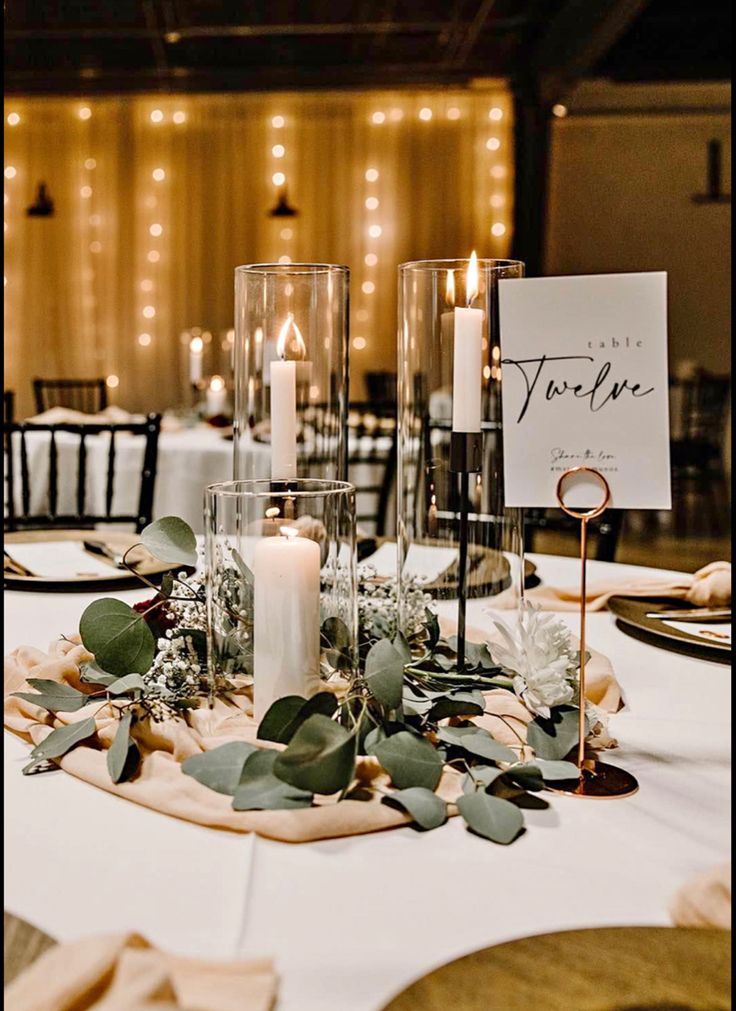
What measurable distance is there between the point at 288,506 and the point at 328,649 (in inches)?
4.2

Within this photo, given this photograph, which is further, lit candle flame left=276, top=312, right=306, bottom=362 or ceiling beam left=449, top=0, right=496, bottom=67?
ceiling beam left=449, top=0, right=496, bottom=67

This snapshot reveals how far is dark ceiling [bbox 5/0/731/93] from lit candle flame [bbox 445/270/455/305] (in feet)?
17.5

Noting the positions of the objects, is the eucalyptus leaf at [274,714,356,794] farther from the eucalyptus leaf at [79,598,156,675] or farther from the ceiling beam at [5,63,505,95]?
the ceiling beam at [5,63,505,95]

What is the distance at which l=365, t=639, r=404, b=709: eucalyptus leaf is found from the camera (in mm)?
678

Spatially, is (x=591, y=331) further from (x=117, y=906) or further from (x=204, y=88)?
(x=204, y=88)

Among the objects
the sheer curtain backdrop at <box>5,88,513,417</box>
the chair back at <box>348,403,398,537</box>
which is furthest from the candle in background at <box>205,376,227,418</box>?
the sheer curtain backdrop at <box>5,88,513,417</box>

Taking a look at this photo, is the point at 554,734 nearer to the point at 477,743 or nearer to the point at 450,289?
the point at 477,743

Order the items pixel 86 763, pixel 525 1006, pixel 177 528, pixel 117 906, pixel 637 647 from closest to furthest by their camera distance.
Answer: pixel 525 1006 < pixel 117 906 < pixel 86 763 < pixel 177 528 < pixel 637 647

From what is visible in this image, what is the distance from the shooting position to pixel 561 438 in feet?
2.41

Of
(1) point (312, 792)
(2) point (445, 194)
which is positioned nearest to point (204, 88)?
(2) point (445, 194)

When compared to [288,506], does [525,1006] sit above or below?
below

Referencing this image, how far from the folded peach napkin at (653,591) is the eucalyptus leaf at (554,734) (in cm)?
48

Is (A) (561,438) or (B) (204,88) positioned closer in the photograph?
(A) (561,438)

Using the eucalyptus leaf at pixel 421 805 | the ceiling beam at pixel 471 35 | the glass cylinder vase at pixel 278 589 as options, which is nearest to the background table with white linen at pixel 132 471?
the glass cylinder vase at pixel 278 589
